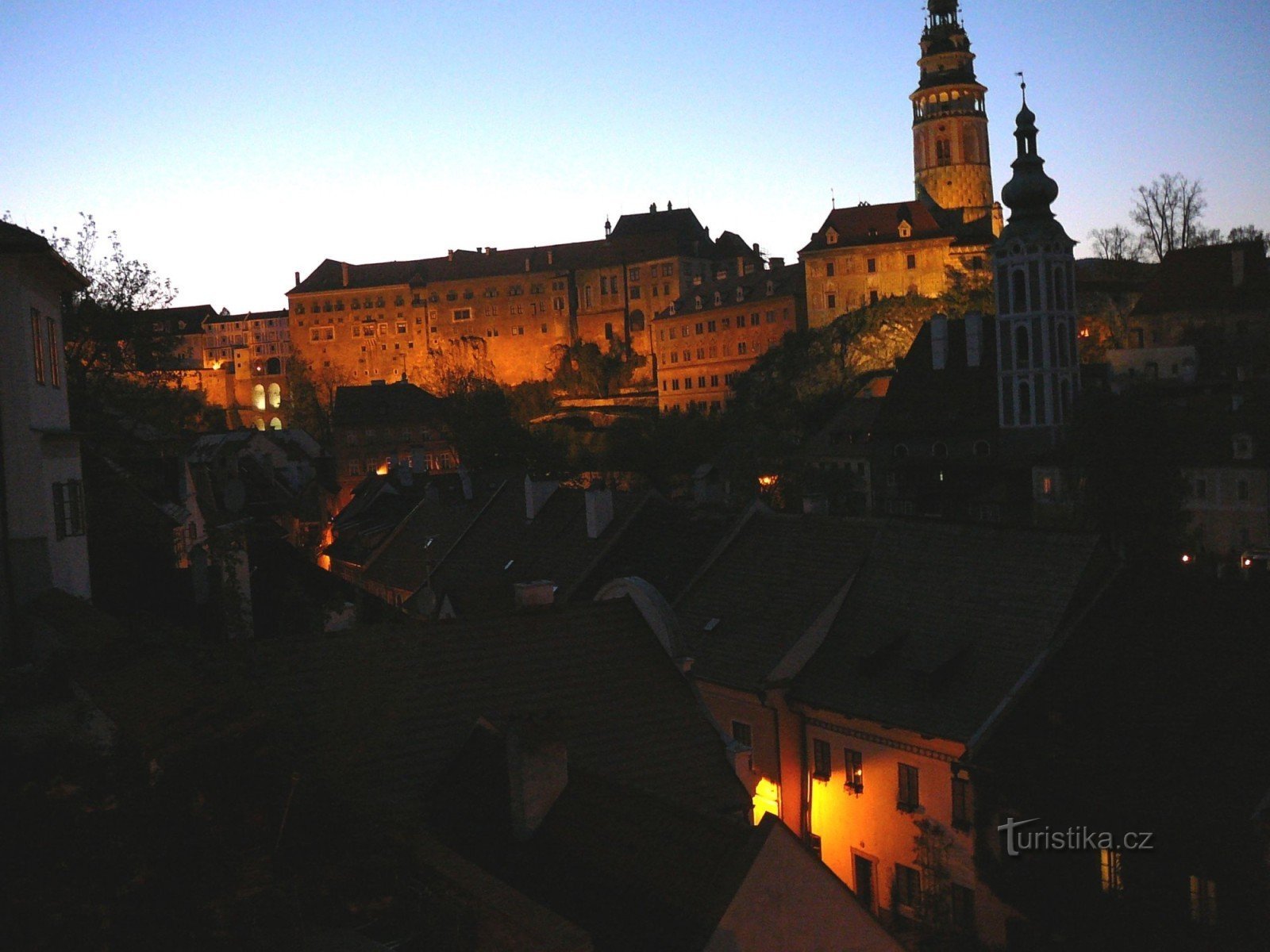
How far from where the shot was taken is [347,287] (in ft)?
456

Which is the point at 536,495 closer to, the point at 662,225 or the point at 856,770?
the point at 856,770

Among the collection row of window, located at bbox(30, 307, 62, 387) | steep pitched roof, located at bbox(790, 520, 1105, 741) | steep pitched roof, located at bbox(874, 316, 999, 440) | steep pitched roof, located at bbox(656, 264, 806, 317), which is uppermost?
steep pitched roof, located at bbox(656, 264, 806, 317)

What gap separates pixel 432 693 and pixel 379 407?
75456 mm

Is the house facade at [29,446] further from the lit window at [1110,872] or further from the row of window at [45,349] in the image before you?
the lit window at [1110,872]

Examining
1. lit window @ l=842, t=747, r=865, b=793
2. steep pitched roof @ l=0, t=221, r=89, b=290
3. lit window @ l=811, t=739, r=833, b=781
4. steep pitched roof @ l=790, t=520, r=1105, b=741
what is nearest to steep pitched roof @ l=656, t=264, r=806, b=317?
steep pitched roof @ l=790, t=520, r=1105, b=741

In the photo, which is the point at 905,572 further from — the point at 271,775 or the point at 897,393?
the point at 897,393

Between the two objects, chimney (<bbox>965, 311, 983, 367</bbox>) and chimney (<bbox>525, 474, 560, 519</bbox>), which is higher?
chimney (<bbox>965, 311, 983, 367</bbox>)

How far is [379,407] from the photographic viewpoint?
8638 cm

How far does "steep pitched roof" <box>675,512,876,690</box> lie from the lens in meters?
22.6

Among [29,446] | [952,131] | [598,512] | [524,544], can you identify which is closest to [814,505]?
[598,512]

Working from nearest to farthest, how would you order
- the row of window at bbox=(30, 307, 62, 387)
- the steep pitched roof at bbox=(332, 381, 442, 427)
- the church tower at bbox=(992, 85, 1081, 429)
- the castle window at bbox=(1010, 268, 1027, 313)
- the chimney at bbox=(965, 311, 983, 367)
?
the row of window at bbox=(30, 307, 62, 387) → the church tower at bbox=(992, 85, 1081, 429) → the castle window at bbox=(1010, 268, 1027, 313) → the chimney at bbox=(965, 311, 983, 367) → the steep pitched roof at bbox=(332, 381, 442, 427)

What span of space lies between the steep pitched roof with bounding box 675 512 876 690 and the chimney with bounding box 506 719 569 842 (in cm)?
1149

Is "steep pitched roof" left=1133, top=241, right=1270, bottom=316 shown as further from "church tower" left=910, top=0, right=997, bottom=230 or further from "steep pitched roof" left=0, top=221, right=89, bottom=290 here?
"steep pitched roof" left=0, top=221, right=89, bottom=290

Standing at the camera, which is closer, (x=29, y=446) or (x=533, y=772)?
(x=533, y=772)
